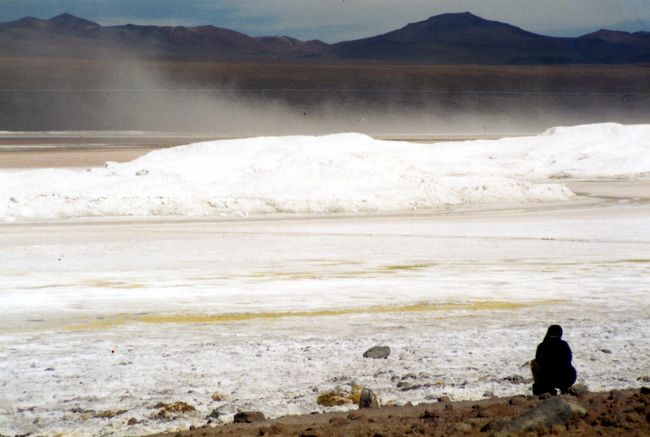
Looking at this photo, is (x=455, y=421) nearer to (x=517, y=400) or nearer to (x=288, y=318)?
(x=517, y=400)

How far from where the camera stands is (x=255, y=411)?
6.12m

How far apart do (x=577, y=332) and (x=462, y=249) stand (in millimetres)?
6292

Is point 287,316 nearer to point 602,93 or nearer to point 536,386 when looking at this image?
point 536,386

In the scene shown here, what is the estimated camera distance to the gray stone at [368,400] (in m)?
6.17

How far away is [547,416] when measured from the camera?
5.17 meters

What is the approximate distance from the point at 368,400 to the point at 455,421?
0.81 meters

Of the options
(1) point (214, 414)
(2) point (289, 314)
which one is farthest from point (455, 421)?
(2) point (289, 314)

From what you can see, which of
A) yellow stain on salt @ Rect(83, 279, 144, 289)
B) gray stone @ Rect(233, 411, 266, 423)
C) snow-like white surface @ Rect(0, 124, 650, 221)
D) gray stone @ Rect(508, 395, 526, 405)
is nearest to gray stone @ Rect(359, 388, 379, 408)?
gray stone @ Rect(233, 411, 266, 423)

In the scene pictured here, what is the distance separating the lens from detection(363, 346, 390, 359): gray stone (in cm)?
752

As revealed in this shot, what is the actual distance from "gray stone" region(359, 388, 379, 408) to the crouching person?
94 centimetres

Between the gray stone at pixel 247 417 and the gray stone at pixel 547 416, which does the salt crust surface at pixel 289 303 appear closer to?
the gray stone at pixel 247 417

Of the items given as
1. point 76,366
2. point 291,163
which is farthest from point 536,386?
point 291,163

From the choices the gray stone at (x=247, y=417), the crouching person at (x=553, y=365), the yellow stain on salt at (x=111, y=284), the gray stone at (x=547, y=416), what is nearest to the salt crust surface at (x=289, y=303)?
the yellow stain on salt at (x=111, y=284)

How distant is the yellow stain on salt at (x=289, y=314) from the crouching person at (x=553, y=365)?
341 centimetres
